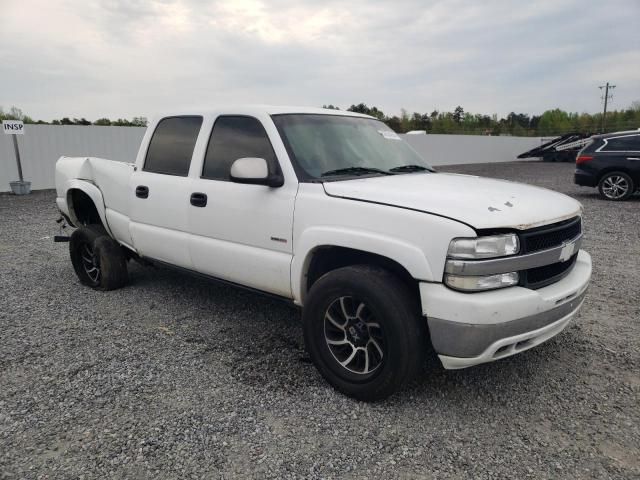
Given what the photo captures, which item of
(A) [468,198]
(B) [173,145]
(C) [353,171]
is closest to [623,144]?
(C) [353,171]

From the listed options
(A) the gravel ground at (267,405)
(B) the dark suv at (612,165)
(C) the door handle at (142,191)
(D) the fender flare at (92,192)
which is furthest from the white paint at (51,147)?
(B) the dark suv at (612,165)

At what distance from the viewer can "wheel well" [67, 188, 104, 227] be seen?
561 centimetres

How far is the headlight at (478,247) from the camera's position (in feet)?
8.36

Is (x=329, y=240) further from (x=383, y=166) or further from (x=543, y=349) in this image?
(x=543, y=349)

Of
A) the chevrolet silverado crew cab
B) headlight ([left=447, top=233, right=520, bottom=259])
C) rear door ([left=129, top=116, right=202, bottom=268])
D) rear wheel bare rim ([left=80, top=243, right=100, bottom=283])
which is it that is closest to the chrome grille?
the chevrolet silverado crew cab

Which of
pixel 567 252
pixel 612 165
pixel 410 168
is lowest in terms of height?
pixel 612 165

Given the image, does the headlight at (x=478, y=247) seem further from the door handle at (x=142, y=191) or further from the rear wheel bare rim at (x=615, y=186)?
the rear wheel bare rim at (x=615, y=186)

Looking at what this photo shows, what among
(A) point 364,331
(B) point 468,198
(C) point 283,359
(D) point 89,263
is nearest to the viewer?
(B) point 468,198

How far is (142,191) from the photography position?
4422mm

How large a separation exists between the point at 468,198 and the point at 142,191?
9.66 ft

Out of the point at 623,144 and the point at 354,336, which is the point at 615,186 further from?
the point at 354,336

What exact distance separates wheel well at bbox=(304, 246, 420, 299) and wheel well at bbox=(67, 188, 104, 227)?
3428 millimetres

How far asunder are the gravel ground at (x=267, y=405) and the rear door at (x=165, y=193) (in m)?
0.68

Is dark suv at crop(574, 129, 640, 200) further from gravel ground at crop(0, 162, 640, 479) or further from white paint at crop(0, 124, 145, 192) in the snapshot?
white paint at crop(0, 124, 145, 192)
